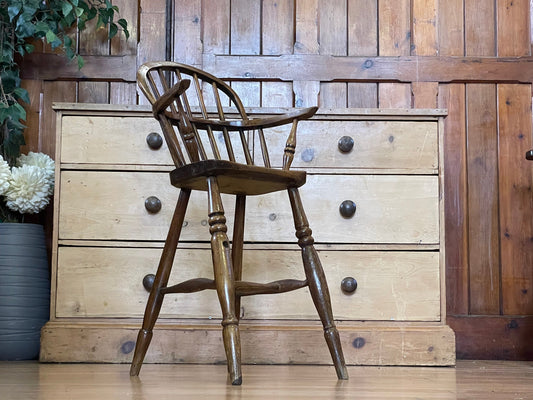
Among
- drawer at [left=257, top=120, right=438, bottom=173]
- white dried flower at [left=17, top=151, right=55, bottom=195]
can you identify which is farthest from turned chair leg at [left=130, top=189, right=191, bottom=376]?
white dried flower at [left=17, top=151, right=55, bottom=195]

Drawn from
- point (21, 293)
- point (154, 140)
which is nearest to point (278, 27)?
point (154, 140)

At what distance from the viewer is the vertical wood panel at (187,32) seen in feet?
9.04

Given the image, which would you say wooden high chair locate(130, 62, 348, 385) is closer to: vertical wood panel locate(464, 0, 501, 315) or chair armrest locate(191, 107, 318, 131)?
chair armrest locate(191, 107, 318, 131)

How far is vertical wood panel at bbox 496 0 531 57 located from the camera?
2.79 meters

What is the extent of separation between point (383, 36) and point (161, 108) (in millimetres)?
1393

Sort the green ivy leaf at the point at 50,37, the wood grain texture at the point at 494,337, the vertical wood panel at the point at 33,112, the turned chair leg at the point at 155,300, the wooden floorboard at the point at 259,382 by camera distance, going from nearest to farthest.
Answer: the wooden floorboard at the point at 259,382 → the turned chair leg at the point at 155,300 → the green ivy leaf at the point at 50,37 → the wood grain texture at the point at 494,337 → the vertical wood panel at the point at 33,112

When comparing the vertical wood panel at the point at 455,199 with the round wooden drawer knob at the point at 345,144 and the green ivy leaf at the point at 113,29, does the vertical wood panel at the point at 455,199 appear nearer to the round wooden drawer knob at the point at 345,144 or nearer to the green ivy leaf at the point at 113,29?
the round wooden drawer knob at the point at 345,144

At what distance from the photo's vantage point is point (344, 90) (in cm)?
277

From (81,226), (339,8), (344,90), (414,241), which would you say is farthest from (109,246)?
(339,8)

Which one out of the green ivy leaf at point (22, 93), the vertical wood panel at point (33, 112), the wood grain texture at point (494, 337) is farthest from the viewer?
the vertical wood panel at point (33, 112)

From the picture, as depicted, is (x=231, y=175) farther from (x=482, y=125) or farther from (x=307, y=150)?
(x=482, y=125)

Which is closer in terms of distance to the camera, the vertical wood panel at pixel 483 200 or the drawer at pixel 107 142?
the drawer at pixel 107 142

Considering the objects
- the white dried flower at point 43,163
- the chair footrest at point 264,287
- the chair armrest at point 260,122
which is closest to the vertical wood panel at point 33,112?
the white dried flower at point 43,163

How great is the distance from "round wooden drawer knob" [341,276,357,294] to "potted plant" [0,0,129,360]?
41.6 inches
